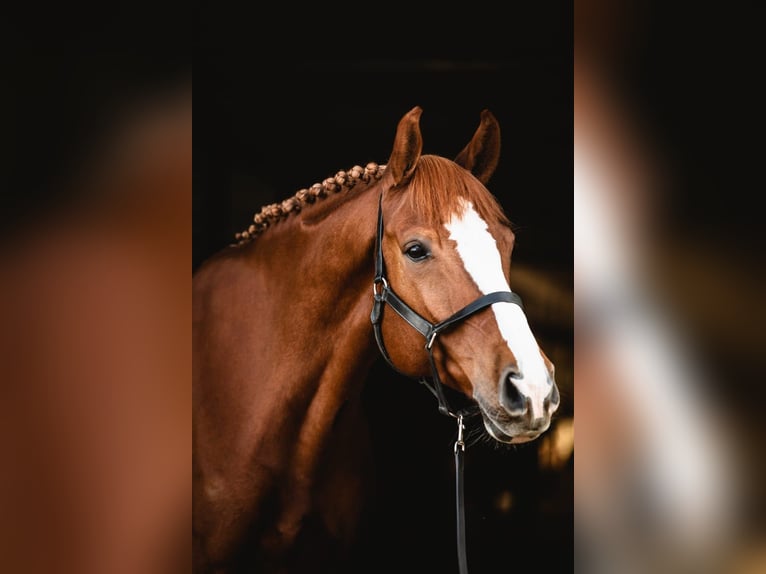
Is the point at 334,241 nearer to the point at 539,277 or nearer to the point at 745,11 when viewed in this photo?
the point at 539,277

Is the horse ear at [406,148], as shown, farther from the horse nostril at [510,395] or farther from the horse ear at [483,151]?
the horse nostril at [510,395]

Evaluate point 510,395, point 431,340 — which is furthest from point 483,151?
point 510,395

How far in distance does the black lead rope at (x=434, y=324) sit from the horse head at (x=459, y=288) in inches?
0.4

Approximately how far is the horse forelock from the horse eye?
0.25 ft

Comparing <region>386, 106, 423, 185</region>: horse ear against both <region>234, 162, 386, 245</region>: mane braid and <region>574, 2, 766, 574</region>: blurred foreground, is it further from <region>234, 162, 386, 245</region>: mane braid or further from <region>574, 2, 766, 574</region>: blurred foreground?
<region>574, 2, 766, 574</region>: blurred foreground

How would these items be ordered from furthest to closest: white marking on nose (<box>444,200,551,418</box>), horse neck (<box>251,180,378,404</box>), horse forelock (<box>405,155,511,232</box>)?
horse neck (<box>251,180,378,404</box>) → horse forelock (<box>405,155,511,232</box>) → white marking on nose (<box>444,200,551,418</box>)

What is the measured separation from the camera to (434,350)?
5.61 ft

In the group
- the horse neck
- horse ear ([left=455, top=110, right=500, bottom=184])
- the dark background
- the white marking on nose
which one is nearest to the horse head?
the white marking on nose

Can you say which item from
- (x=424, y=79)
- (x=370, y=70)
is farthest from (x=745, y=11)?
(x=370, y=70)

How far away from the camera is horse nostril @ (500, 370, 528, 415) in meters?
1.51

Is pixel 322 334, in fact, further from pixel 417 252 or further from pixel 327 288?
pixel 417 252

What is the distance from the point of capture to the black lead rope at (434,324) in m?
1.57

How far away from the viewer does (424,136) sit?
2.45 metres

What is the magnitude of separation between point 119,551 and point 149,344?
2.11 feet
